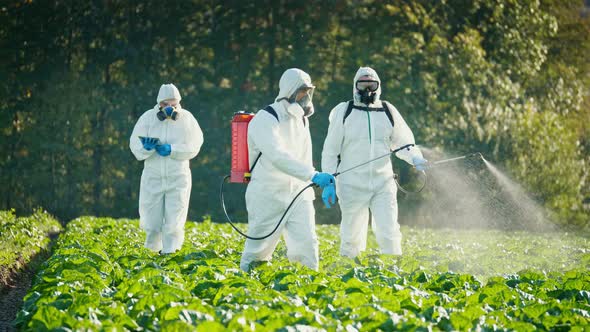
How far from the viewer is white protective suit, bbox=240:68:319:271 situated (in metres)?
8.86

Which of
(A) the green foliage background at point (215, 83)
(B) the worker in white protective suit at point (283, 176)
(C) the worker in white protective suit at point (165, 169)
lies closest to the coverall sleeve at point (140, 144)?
(C) the worker in white protective suit at point (165, 169)

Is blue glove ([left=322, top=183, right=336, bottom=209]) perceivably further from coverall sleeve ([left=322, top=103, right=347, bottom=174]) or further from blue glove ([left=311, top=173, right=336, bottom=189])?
coverall sleeve ([left=322, top=103, right=347, bottom=174])

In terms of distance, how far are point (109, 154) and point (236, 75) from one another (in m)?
4.44

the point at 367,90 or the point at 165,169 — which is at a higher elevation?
the point at 367,90

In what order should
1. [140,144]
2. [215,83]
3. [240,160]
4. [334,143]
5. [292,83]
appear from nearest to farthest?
[292,83]
[240,160]
[334,143]
[140,144]
[215,83]

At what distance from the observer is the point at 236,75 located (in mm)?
30672

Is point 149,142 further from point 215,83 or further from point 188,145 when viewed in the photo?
point 215,83

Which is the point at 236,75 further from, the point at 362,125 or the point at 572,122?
the point at 362,125

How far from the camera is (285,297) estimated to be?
7000 millimetres

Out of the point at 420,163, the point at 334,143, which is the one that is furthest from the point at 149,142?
the point at 420,163

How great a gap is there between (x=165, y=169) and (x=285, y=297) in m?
5.62

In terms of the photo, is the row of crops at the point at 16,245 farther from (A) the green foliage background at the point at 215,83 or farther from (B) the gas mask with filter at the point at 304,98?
(A) the green foliage background at the point at 215,83

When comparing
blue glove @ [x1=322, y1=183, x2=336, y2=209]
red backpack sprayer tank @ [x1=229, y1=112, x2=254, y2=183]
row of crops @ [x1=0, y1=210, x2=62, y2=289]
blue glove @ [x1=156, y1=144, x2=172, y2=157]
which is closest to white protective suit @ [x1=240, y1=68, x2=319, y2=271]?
red backpack sprayer tank @ [x1=229, y1=112, x2=254, y2=183]

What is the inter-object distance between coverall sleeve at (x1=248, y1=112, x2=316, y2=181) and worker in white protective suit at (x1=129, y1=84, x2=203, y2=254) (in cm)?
354
